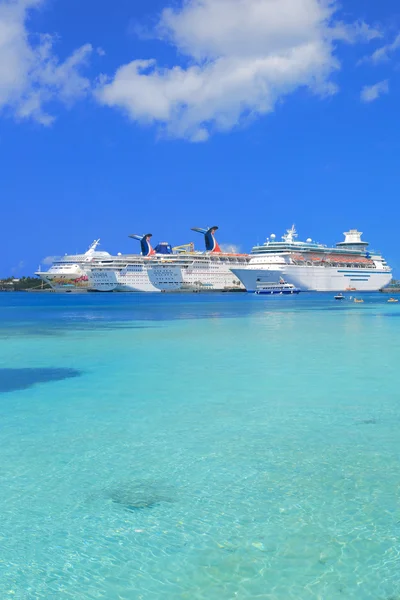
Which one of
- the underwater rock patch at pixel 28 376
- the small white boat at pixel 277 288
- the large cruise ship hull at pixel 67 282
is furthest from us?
the large cruise ship hull at pixel 67 282

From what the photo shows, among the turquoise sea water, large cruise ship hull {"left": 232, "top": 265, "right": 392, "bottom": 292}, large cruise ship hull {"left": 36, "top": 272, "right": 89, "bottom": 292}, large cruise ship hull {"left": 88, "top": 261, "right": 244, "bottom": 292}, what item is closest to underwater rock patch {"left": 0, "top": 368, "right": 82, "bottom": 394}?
the turquoise sea water

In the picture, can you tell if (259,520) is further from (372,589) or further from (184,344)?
(184,344)

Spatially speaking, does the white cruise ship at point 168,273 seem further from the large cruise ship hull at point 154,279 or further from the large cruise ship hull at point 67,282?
the large cruise ship hull at point 67,282

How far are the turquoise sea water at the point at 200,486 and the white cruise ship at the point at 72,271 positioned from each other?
92154 millimetres

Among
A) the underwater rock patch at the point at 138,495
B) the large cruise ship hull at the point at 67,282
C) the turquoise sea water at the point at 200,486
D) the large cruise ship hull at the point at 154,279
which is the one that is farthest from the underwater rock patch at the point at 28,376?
the large cruise ship hull at the point at 67,282

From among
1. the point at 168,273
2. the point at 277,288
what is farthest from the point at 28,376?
the point at 168,273

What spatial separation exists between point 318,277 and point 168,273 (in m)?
25.5

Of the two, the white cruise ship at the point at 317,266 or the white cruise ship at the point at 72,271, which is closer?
the white cruise ship at the point at 317,266

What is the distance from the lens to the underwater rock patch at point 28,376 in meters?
11.7

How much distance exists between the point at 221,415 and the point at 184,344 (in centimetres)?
1034

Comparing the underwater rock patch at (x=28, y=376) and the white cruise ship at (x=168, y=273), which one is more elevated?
the white cruise ship at (x=168, y=273)

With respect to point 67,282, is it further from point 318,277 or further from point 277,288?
point 318,277

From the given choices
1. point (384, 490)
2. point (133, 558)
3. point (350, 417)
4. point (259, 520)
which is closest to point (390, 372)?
point (350, 417)

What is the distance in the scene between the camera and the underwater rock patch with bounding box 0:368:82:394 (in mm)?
11695
